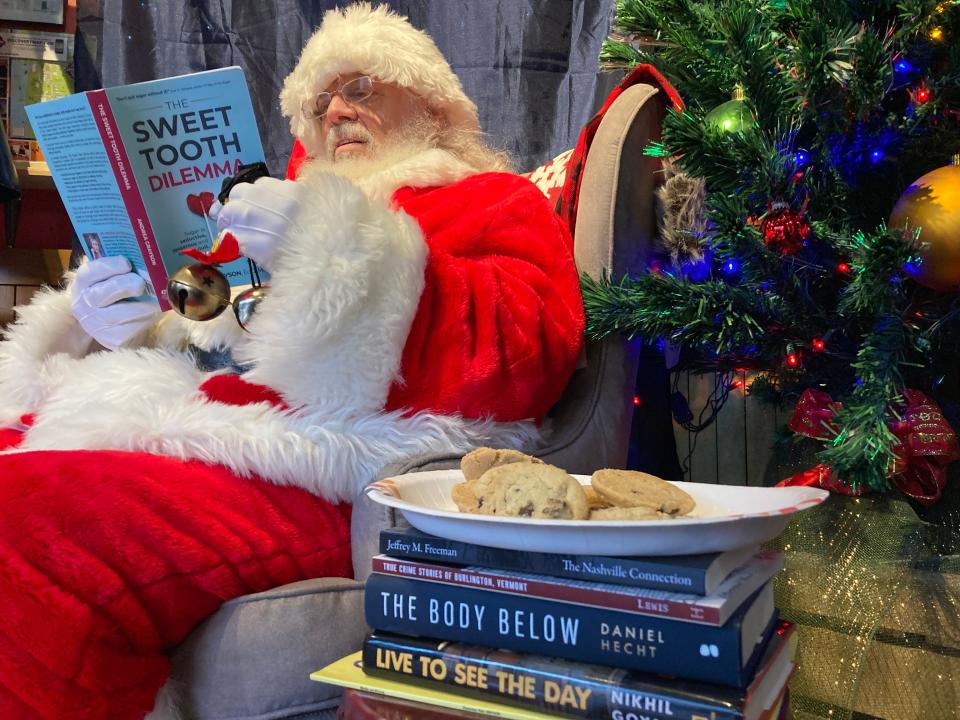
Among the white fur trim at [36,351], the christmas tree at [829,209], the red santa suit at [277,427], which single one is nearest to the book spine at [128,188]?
the red santa suit at [277,427]

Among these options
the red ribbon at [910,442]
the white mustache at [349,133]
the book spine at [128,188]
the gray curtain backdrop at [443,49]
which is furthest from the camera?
the gray curtain backdrop at [443,49]

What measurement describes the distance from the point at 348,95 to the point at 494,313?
0.63m

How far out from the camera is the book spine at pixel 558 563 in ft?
1.78

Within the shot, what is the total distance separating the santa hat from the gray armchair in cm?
42

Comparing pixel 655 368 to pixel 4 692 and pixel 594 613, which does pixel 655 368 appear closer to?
pixel 594 613

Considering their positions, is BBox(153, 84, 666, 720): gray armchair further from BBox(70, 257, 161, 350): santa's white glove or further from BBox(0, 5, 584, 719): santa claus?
BBox(70, 257, 161, 350): santa's white glove

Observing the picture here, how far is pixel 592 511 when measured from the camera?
24.5 inches

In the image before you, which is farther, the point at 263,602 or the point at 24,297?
the point at 24,297

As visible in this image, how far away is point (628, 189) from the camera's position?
3.67 ft

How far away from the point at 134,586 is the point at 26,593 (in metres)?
0.09

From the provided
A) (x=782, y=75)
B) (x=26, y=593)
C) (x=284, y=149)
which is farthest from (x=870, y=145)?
(x=284, y=149)

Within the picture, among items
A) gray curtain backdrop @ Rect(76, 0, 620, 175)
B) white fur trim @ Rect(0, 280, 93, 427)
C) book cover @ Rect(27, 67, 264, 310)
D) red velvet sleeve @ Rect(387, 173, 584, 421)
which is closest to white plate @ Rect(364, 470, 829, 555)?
red velvet sleeve @ Rect(387, 173, 584, 421)

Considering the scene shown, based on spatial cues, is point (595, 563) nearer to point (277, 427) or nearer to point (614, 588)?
point (614, 588)

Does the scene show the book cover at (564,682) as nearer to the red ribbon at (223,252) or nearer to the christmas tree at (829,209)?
the christmas tree at (829,209)
